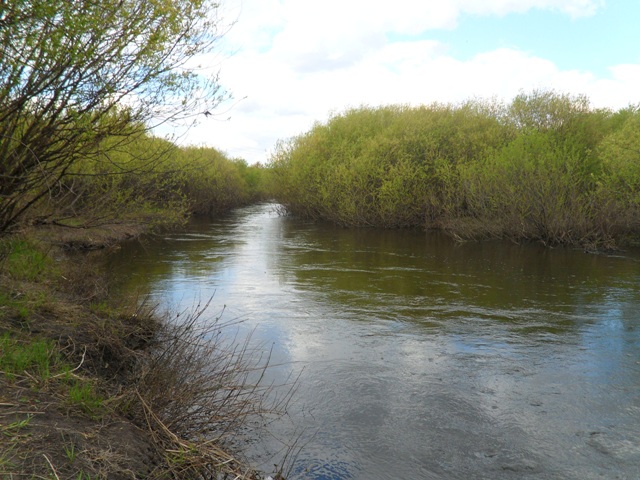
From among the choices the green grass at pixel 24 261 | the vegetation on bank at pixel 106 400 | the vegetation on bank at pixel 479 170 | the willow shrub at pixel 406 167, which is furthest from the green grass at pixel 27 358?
the willow shrub at pixel 406 167

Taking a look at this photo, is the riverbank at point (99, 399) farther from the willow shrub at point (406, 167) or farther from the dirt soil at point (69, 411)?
the willow shrub at point (406, 167)

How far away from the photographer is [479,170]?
29.4 metres

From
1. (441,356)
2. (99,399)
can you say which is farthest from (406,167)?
(99,399)

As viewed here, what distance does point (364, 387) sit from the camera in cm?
778

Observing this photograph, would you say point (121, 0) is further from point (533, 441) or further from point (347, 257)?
point (347, 257)

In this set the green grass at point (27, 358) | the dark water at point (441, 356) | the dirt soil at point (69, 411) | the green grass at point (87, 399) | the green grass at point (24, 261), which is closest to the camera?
the dirt soil at point (69, 411)

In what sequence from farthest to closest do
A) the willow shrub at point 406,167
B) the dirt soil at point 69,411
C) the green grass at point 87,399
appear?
the willow shrub at point 406,167 → the green grass at point 87,399 → the dirt soil at point 69,411

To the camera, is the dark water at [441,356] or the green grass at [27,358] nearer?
the green grass at [27,358]

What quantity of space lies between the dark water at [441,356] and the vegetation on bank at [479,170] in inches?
192

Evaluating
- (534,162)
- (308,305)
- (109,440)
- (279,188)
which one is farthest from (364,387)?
(279,188)

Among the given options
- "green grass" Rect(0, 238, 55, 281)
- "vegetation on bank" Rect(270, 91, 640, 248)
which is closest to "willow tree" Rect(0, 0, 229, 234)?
"green grass" Rect(0, 238, 55, 281)

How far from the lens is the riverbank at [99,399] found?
4207 millimetres

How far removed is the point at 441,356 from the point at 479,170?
2224cm

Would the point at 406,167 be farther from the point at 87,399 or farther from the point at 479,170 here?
the point at 87,399
